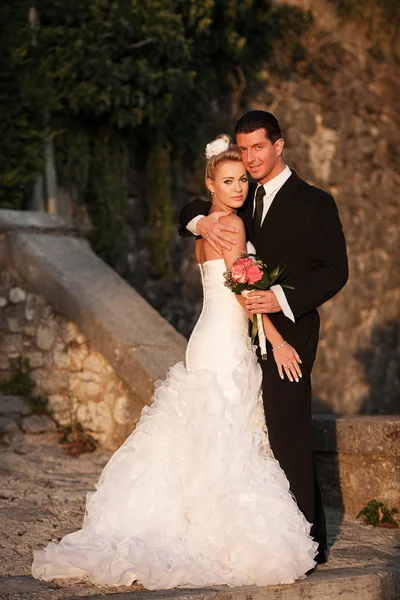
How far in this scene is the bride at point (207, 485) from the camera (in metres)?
3.96

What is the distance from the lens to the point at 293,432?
13.9ft

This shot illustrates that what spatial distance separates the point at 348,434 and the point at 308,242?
1.48m

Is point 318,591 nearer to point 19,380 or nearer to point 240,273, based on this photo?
point 240,273

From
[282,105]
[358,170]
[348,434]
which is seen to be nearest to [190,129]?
[282,105]

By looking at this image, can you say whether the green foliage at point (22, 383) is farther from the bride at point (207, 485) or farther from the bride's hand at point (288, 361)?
the bride's hand at point (288, 361)

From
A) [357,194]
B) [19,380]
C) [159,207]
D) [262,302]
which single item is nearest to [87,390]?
[19,380]

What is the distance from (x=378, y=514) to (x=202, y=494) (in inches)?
57.2

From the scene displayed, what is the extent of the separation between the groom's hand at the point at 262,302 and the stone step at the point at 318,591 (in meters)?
1.06

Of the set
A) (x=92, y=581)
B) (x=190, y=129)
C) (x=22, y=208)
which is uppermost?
(x=190, y=129)

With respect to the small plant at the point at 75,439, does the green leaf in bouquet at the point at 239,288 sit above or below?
above

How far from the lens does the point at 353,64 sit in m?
11.4

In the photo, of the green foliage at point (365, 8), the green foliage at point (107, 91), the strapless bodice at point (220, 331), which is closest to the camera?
→ the strapless bodice at point (220, 331)

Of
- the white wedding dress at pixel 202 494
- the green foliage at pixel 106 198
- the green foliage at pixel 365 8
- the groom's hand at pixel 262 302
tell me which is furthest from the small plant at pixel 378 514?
the green foliage at pixel 365 8

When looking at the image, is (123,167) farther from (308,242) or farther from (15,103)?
(308,242)
